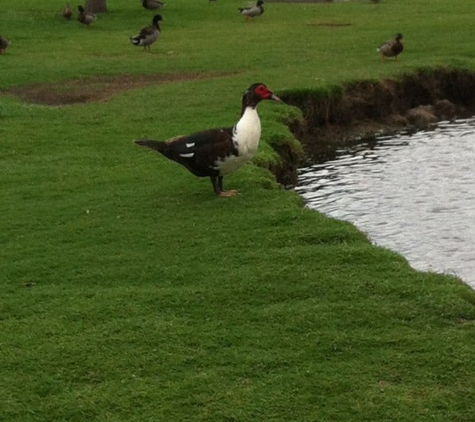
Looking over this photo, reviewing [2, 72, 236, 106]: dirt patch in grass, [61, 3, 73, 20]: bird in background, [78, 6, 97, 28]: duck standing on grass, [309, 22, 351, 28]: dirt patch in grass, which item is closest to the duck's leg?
[2, 72, 236, 106]: dirt patch in grass

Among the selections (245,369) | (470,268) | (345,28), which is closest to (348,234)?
(470,268)

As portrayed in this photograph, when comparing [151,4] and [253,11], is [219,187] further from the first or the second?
[151,4]

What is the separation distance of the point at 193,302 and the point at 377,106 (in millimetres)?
13975

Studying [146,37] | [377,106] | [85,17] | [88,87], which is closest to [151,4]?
[85,17]

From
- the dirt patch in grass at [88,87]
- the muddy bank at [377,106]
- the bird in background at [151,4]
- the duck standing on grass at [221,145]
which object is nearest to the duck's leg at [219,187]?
the duck standing on grass at [221,145]

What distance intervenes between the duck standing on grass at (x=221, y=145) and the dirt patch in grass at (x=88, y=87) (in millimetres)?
9597

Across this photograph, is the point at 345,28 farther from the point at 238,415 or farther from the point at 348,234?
the point at 238,415

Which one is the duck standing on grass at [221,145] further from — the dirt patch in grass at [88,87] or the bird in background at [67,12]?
the bird in background at [67,12]

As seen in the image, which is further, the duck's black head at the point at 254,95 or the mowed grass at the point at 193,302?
the duck's black head at the point at 254,95

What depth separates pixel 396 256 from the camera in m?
10.3

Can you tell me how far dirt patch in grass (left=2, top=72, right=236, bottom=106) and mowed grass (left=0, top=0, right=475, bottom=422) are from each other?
3949 mm

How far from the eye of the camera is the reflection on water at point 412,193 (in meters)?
12.9

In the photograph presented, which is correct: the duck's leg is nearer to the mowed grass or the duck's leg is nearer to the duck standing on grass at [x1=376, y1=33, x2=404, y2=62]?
the mowed grass

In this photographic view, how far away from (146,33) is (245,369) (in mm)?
22083
